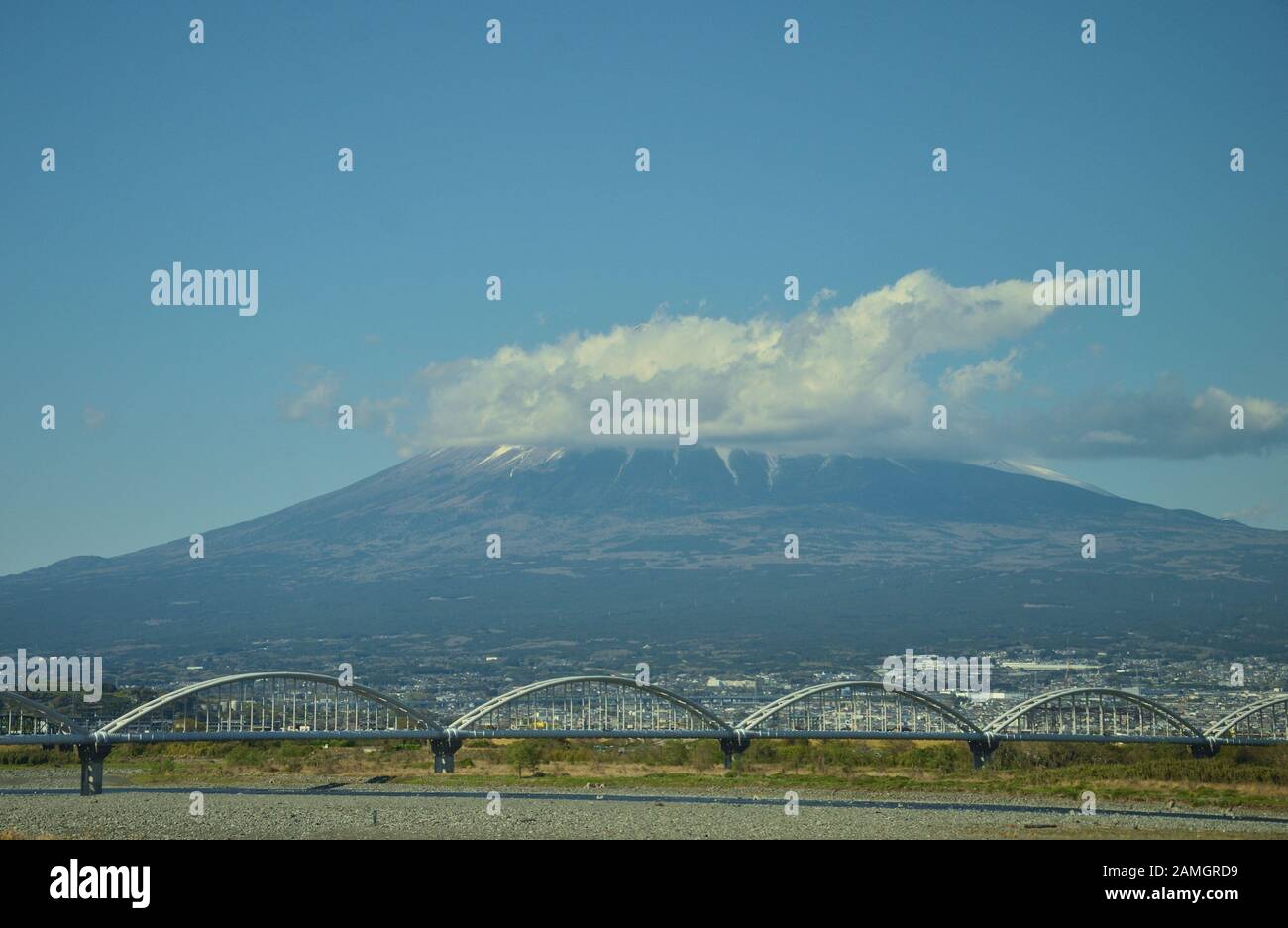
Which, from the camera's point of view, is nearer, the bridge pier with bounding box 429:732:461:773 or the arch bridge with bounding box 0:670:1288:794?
the arch bridge with bounding box 0:670:1288:794

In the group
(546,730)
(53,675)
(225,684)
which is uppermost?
(225,684)

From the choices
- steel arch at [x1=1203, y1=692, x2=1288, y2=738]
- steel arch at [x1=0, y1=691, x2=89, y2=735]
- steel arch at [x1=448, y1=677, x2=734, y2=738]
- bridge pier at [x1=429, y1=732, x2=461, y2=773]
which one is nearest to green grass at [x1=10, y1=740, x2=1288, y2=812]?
bridge pier at [x1=429, y1=732, x2=461, y2=773]

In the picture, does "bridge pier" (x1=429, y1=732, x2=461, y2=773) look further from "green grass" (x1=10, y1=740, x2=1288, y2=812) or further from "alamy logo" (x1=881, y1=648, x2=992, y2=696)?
"alamy logo" (x1=881, y1=648, x2=992, y2=696)

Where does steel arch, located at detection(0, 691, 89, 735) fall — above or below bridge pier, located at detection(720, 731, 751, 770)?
above

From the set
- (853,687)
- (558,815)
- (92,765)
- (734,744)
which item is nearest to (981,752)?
(853,687)

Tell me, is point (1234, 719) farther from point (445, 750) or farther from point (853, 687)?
point (445, 750)
